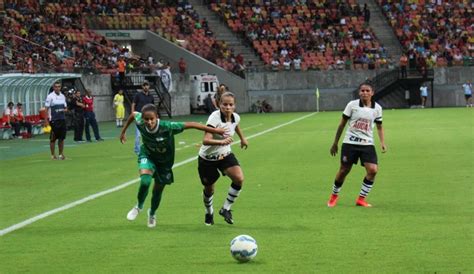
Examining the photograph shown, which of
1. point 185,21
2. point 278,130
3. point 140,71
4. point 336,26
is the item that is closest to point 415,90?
point 336,26

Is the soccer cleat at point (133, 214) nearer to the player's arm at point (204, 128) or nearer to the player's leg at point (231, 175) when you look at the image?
the player's leg at point (231, 175)

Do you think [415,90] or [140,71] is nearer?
[140,71]

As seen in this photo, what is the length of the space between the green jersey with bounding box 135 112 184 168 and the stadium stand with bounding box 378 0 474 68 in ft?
191

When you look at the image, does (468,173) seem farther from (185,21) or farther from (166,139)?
(185,21)

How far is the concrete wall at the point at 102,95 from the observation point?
2151 inches

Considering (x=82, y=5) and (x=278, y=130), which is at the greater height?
(x=82, y=5)

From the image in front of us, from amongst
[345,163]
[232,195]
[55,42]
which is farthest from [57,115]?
[55,42]

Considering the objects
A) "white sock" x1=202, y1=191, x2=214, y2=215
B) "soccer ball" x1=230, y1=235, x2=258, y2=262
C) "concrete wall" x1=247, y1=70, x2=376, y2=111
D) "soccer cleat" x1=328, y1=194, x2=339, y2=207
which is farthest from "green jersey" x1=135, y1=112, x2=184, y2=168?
"concrete wall" x1=247, y1=70, x2=376, y2=111

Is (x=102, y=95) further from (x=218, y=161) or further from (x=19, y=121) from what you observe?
(x=218, y=161)

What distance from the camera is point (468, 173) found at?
62.6 ft

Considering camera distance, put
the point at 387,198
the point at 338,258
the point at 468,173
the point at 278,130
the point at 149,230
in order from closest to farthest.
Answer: the point at 338,258
the point at 149,230
the point at 387,198
the point at 468,173
the point at 278,130

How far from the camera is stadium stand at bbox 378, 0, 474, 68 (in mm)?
70375

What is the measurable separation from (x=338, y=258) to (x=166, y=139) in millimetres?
3252

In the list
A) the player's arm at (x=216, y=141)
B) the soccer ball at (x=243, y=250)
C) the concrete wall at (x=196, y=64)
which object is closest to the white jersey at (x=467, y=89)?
the concrete wall at (x=196, y=64)
